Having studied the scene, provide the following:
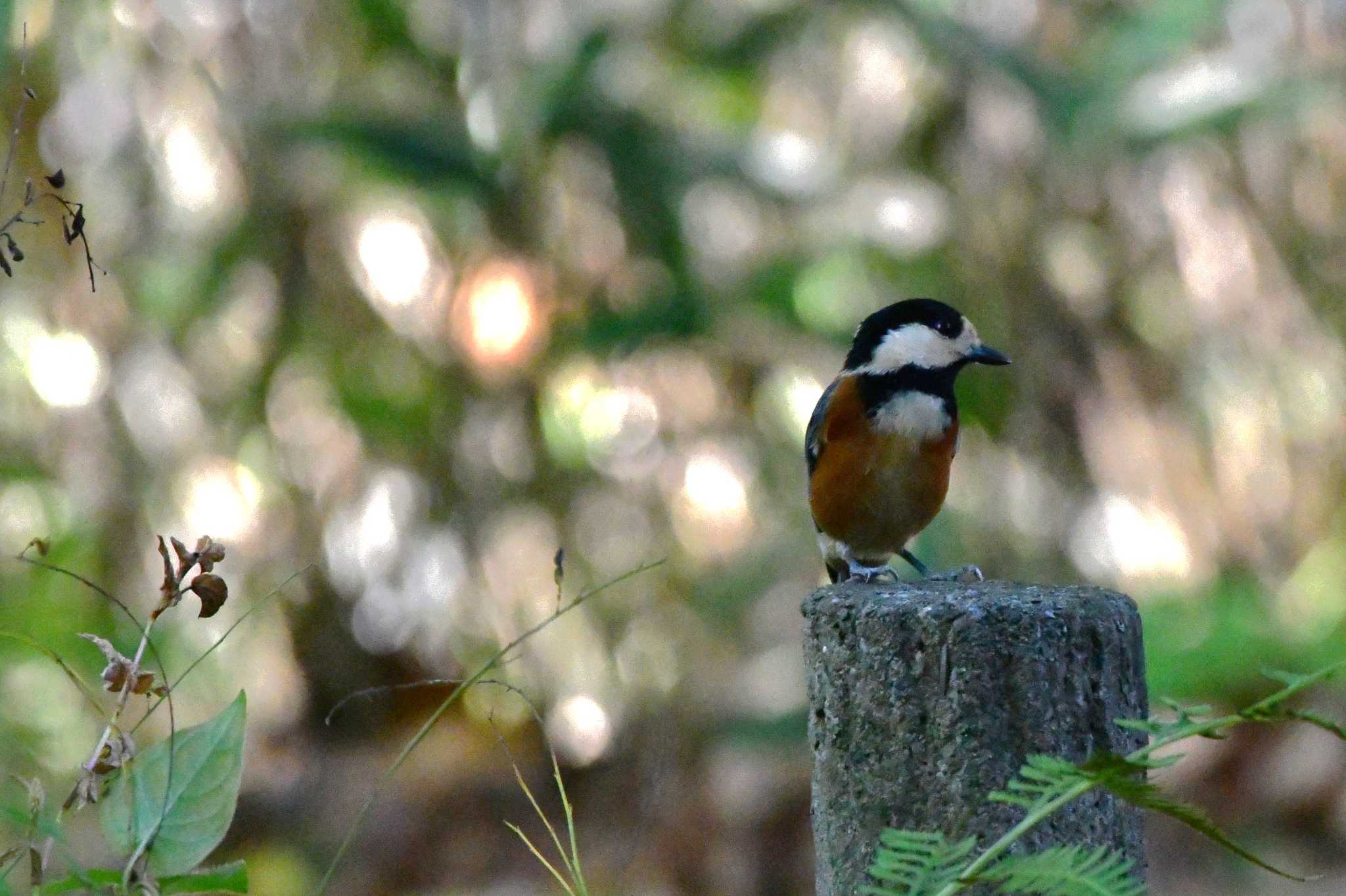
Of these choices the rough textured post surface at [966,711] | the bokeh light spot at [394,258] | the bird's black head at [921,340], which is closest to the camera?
the rough textured post surface at [966,711]

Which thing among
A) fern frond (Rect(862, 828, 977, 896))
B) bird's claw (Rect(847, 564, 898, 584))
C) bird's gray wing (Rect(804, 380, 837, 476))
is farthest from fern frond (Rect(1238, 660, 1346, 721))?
bird's gray wing (Rect(804, 380, 837, 476))

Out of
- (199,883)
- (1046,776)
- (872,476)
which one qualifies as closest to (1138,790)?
(1046,776)

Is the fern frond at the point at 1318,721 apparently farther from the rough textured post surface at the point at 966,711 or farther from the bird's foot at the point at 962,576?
the bird's foot at the point at 962,576

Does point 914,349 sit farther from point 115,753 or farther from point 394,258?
point 394,258

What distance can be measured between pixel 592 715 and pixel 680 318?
6.19 ft

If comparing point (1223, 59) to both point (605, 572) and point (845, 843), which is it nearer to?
point (605, 572)

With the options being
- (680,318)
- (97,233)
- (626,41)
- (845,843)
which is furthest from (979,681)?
(97,233)

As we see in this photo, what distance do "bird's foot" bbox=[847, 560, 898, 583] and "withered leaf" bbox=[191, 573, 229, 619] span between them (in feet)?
2.93

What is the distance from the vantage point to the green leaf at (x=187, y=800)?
1.32 m

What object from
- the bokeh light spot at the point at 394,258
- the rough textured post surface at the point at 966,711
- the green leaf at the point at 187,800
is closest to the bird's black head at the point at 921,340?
the rough textured post surface at the point at 966,711

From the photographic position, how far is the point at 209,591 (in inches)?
52.7

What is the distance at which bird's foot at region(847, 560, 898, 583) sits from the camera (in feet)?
8.19

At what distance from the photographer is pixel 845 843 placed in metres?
1.47

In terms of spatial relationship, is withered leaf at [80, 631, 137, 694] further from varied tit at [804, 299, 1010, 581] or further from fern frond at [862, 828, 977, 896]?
varied tit at [804, 299, 1010, 581]
